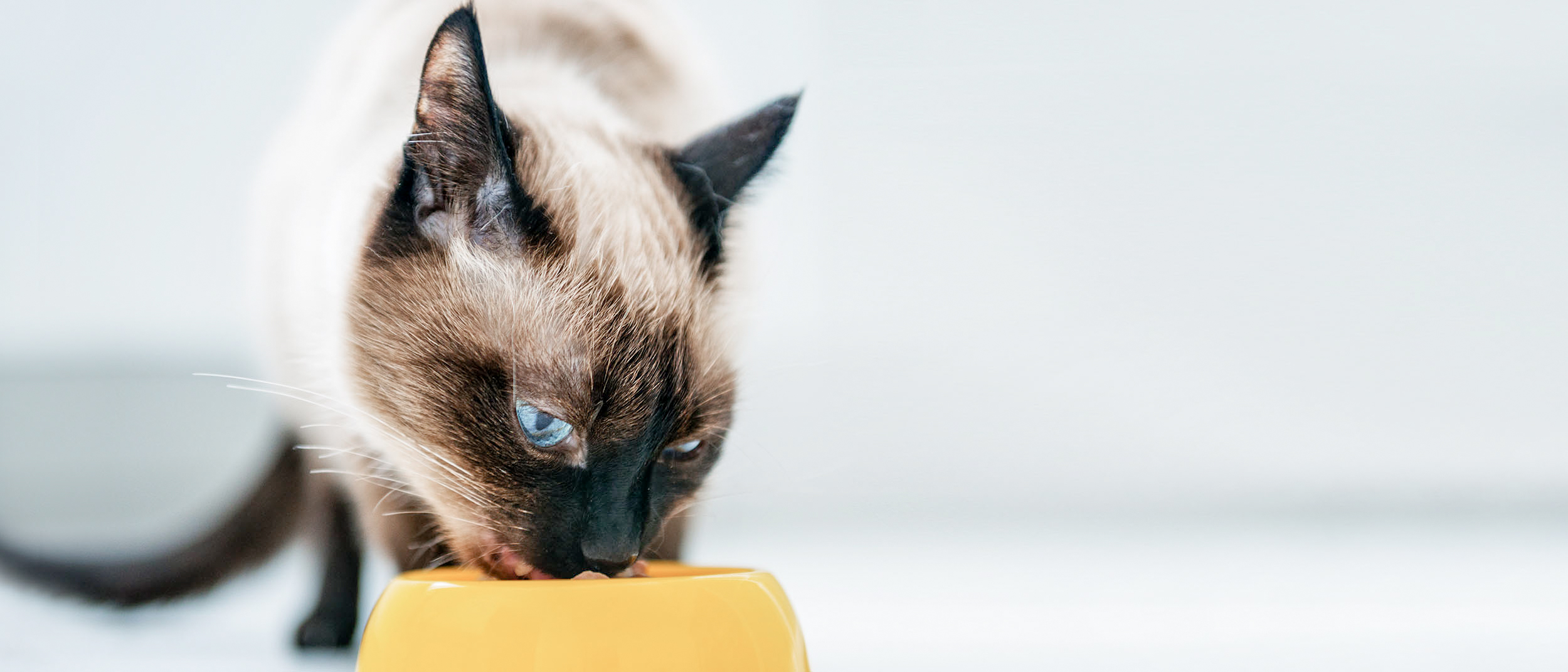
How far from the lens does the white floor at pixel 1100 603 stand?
1.02 metres

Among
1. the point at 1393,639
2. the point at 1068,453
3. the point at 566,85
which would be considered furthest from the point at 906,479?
the point at 566,85

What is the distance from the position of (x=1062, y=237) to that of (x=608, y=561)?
1.02 metres

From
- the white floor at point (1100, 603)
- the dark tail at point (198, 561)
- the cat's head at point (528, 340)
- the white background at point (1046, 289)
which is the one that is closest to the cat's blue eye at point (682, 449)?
the cat's head at point (528, 340)

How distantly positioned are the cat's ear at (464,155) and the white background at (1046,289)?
1.78 feet

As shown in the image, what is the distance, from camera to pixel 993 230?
1.59m

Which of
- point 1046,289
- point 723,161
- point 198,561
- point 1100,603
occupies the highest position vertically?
point 1046,289

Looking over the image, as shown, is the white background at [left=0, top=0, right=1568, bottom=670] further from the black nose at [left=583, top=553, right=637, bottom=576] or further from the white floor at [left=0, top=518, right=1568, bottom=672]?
the black nose at [left=583, top=553, right=637, bottom=576]

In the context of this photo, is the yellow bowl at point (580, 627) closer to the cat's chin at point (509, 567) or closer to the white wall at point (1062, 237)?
the cat's chin at point (509, 567)

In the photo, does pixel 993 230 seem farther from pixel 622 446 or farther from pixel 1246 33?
pixel 622 446

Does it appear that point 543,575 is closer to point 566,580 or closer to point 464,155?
point 566,580

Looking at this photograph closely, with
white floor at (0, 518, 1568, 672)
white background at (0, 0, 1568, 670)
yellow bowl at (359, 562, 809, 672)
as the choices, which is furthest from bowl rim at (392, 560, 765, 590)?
white background at (0, 0, 1568, 670)

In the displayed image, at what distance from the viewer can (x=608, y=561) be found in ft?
2.53

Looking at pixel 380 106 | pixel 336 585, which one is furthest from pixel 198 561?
pixel 380 106

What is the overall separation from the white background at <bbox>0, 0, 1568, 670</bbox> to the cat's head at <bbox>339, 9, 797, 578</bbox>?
448mm
